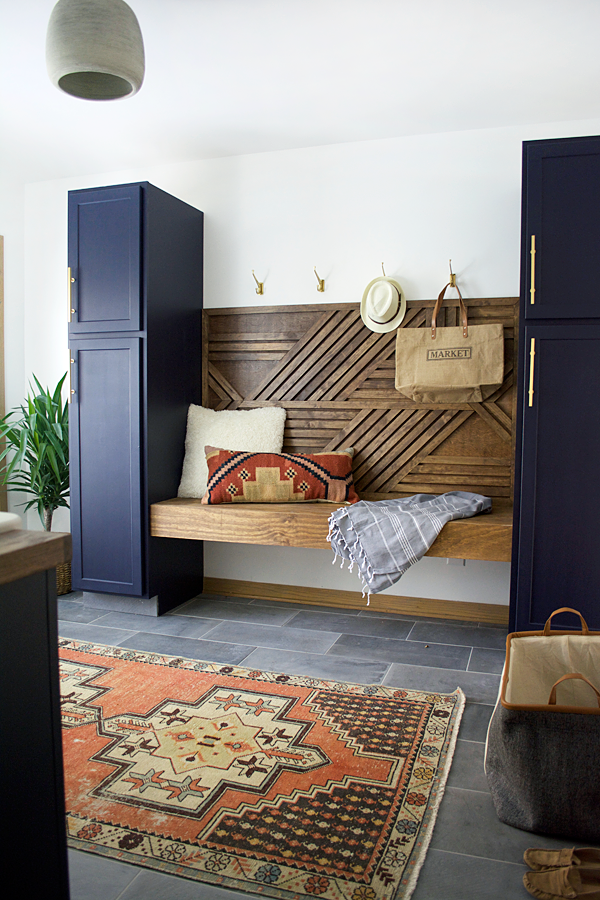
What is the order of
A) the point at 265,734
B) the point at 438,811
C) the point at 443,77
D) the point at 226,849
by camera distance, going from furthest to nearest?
the point at 443,77 < the point at 265,734 < the point at 438,811 < the point at 226,849

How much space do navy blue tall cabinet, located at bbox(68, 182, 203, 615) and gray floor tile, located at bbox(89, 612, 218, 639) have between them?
0.30ft

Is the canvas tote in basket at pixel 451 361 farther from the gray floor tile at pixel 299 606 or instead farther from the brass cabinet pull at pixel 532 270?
the gray floor tile at pixel 299 606

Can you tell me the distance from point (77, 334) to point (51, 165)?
4.46 feet

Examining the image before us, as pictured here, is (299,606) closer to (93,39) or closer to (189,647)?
(189,647)

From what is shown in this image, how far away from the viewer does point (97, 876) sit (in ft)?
5.34

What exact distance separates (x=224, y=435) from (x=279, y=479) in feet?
1.62

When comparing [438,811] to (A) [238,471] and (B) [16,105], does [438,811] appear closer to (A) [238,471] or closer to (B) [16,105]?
(A) [238,471]

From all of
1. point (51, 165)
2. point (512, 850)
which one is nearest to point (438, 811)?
point (512, 850)

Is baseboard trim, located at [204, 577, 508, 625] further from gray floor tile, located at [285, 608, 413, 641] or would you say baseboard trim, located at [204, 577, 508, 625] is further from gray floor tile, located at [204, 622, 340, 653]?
gray floor tile, located at [204, 622, 340, 653]

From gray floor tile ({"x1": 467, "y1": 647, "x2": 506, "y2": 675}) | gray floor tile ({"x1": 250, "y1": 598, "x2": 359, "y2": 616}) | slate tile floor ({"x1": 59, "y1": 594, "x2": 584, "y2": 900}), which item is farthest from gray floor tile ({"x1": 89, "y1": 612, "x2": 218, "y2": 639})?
gray floor tile ({"x1": 467, "y1": 647, "x2": 506, "y2": 675})

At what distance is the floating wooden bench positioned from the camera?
140 inches

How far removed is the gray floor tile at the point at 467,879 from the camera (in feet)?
5.11

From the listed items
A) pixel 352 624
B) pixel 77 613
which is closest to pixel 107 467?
pixel 77 613

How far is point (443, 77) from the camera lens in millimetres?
3043
